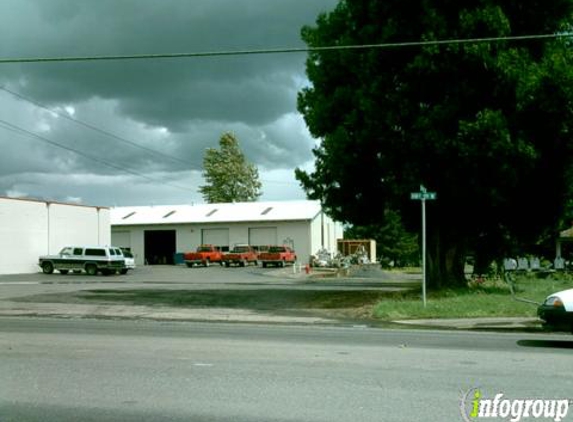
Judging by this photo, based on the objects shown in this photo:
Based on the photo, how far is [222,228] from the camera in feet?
222

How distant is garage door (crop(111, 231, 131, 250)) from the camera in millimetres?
71519

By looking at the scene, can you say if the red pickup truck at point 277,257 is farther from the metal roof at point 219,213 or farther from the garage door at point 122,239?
the garage door at point 122,239

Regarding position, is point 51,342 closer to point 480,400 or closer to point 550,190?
point 480,400

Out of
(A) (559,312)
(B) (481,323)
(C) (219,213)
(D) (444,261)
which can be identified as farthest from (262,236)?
(A) (559,312)

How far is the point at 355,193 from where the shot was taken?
24.1 meters

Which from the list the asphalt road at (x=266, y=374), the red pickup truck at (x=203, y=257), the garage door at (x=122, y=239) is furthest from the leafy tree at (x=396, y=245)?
the asphalt road at (x=266, y=374)

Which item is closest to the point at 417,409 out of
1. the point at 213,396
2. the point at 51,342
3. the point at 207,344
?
the point at 213,396

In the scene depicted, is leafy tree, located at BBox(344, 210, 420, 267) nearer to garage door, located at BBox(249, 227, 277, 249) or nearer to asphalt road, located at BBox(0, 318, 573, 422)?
garage door, located at BBox(249, 227, 277, 249)

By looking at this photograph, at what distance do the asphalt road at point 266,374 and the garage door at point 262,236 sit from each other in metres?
51.1

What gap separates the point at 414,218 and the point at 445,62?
586 cm

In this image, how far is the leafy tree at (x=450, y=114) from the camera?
19641 millimetres

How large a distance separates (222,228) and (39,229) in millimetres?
18732

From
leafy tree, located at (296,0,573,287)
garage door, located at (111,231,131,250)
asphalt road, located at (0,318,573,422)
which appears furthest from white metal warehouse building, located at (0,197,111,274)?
asphalt road, located at (0,318,573,422)

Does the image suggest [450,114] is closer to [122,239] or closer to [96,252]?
[96,252]
